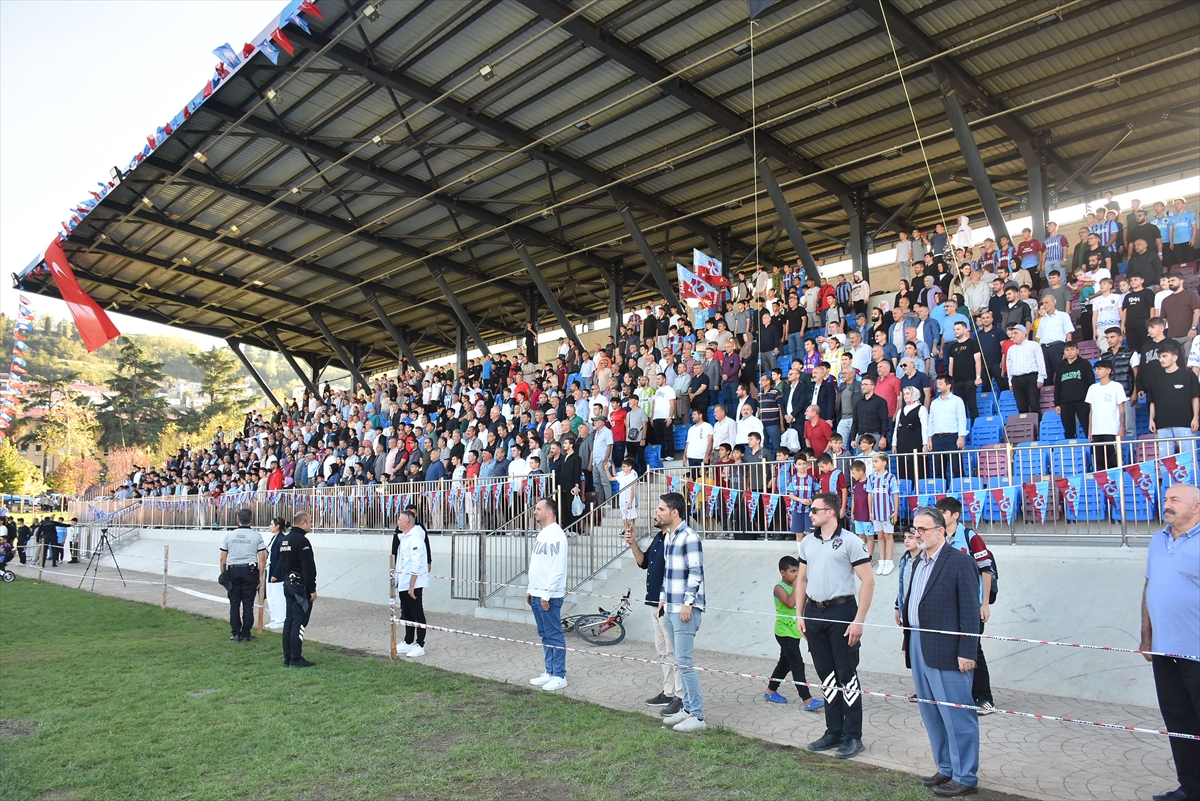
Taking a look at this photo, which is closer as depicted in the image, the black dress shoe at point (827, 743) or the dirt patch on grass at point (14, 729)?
the black dress shoe at point (827, 743)

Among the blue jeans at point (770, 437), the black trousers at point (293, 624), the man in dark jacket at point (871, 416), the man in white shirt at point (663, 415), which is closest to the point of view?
the black trousers at point (293, 624)

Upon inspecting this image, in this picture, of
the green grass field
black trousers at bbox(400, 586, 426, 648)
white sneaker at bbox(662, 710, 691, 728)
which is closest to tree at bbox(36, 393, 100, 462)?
the green grass field

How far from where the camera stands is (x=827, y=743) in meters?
6.05

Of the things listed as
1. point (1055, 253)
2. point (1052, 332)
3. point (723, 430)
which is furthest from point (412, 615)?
point (1055, 253)

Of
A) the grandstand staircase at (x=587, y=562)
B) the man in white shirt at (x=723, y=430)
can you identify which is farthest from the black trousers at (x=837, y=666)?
the man in white shirt at (x=723, y=430)

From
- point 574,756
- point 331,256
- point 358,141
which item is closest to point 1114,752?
point 574,756

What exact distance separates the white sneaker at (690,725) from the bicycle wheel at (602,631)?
14.1ft

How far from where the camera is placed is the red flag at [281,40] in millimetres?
16328

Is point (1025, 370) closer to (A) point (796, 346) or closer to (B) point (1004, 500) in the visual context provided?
(B) point (1004, 500)

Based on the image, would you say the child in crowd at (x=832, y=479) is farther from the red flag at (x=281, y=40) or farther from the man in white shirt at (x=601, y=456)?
the red flag at (x=281, y=40)

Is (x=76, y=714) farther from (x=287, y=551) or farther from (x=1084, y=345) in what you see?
(x=1084, y=345)

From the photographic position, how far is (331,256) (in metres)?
29.5

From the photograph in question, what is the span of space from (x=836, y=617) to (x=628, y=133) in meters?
16.1

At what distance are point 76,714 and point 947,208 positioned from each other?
899 inches
